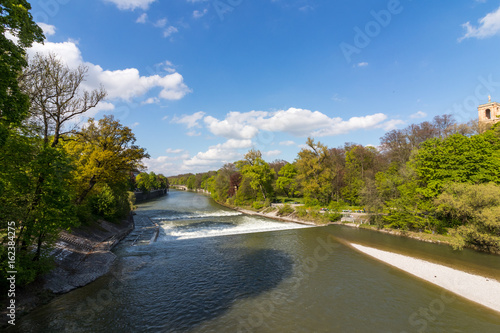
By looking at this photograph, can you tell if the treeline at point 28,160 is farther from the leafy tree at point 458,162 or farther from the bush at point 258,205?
the bush at point 258,205

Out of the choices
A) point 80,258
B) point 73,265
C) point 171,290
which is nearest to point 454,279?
point 171,290

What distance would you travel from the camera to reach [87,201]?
87.7ft

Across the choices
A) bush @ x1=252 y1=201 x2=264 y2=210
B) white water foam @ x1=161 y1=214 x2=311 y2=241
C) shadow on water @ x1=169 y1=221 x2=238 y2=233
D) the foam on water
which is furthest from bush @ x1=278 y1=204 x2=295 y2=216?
shadow on water @ x1=169 y1=221 x2=238 y2=233

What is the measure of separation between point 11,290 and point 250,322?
39.8ft

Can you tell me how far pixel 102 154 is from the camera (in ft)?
81.4

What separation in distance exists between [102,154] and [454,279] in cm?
3518

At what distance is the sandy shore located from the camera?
46.3 ft

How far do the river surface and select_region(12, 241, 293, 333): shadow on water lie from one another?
0.06m

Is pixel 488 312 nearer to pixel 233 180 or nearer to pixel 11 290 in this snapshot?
pixel 11 290

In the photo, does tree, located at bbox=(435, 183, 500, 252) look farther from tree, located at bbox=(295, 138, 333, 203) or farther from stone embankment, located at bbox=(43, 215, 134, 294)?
stone embankment, located at bbox=(43, 215, 134, 294)

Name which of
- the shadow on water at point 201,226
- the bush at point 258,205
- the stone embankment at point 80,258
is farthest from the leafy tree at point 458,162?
the stone embankment at point 80,258

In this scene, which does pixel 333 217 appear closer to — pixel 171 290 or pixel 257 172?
pixel 257 172

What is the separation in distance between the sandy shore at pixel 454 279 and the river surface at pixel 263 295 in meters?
0.96

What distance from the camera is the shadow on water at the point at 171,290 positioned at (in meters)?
11.1
